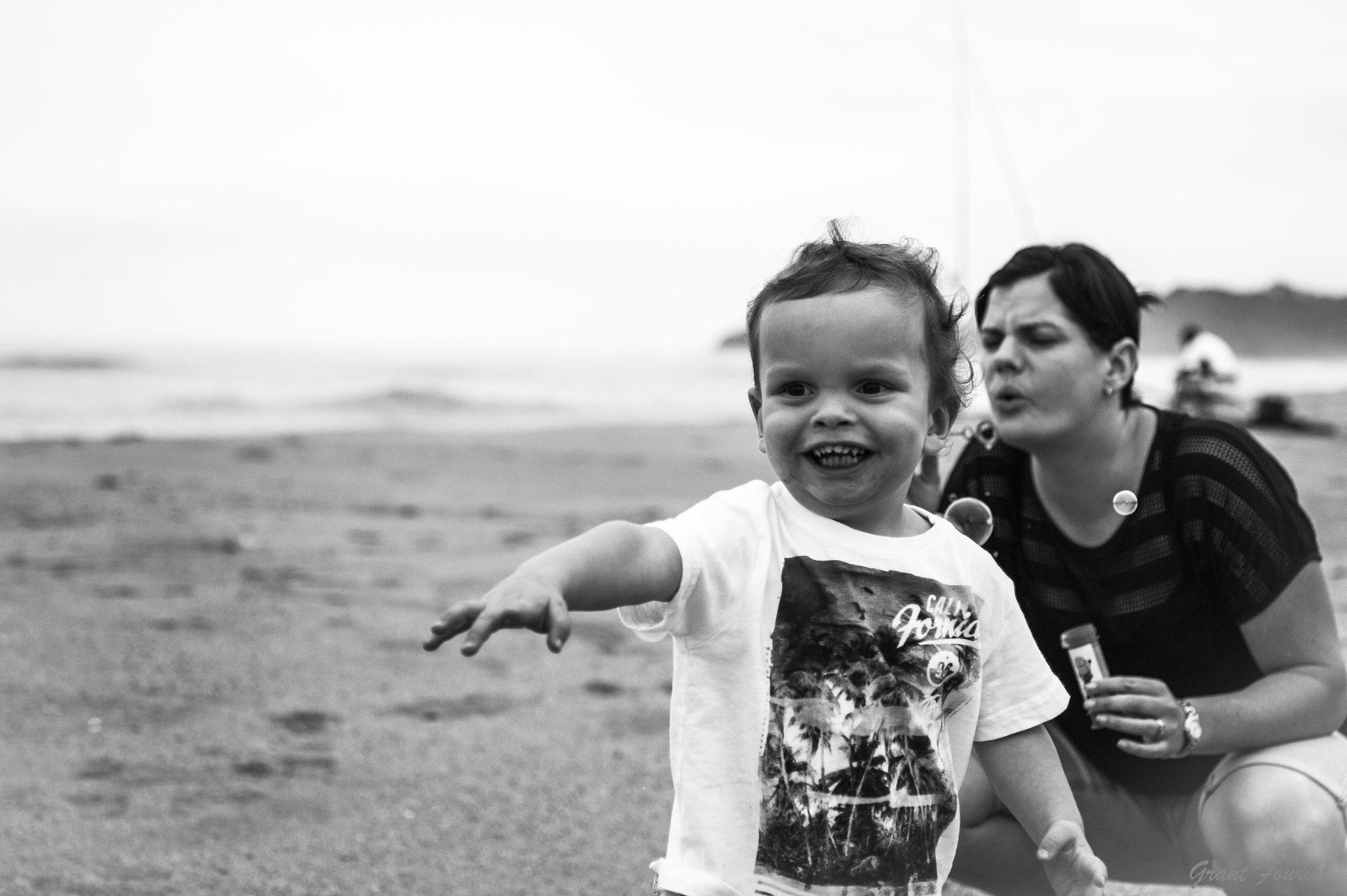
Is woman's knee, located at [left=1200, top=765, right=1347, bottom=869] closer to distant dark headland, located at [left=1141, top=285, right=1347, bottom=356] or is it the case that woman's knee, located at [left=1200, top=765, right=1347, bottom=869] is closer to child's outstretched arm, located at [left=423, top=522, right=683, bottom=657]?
child's outstretched arm, located at [left=423, top=522, right=683, bottom=657]

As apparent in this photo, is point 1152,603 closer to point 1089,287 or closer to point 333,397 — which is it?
point 1089,287

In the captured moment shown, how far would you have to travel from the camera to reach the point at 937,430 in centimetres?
178

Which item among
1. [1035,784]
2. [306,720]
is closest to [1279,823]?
[1035,784]

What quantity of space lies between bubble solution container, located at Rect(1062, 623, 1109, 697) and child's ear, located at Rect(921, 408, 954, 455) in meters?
0.51

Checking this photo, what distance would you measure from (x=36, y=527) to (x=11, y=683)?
239cm

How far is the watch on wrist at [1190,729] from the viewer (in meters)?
2.06

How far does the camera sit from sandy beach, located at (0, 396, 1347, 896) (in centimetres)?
271

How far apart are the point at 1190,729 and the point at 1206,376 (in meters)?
7.75

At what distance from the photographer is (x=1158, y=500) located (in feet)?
7.44

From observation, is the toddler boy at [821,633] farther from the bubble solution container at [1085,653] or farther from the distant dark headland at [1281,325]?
the distant dark headland at [1281,325]

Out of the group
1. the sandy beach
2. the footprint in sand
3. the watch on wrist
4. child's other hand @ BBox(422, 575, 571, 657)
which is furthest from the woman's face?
the footprint in sand

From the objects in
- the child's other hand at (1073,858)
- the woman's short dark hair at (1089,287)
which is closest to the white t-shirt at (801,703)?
the child's other hand at (1073,858)

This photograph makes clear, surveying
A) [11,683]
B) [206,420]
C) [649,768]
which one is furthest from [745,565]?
[206,420]

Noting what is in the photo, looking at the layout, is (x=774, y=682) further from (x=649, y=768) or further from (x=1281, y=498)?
(x=649, y=768)
